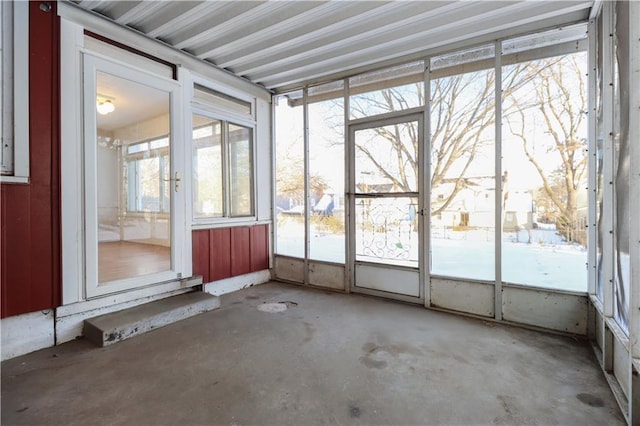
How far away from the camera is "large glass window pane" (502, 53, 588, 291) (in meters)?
3.04

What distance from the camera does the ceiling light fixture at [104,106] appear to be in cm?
319

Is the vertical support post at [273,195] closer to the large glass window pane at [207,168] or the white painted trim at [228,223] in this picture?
the white painted trim at [228,223]

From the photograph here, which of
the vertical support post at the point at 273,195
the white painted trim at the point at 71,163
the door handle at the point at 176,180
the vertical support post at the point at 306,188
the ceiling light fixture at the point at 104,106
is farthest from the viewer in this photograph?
the vertical support post at the point at 273,195

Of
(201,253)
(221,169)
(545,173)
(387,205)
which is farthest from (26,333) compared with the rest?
(545,173)

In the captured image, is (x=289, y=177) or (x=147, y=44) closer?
(x=147, y=44)

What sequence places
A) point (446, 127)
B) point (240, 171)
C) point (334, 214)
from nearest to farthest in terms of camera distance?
point (446, 127)
point (334, 214)
point (240, 171)

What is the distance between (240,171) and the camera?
15.8 feet

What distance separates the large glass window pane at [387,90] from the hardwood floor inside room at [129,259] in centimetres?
309

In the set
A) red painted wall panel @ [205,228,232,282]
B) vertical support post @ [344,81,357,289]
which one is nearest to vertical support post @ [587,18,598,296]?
vertical support post @ [344,81,357,289]

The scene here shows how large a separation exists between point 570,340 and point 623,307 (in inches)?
37.0

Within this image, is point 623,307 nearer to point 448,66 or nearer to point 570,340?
point 570,340

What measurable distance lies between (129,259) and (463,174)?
12.9 ft

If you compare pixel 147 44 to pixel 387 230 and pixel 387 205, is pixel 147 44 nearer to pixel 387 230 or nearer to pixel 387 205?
pixel 387 205

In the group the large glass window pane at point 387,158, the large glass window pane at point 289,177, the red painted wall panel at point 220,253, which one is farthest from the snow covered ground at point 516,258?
the red painted wall panel at point 220,253
